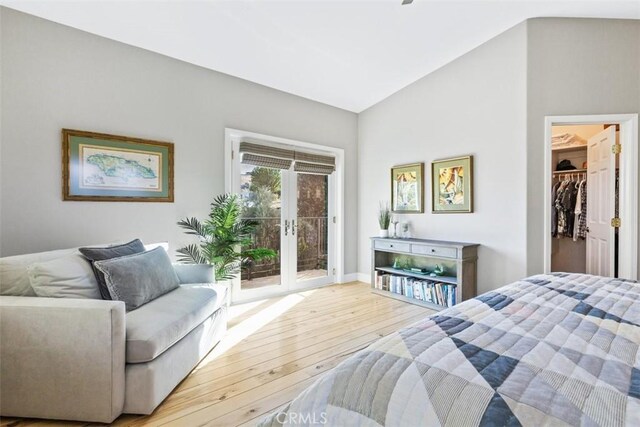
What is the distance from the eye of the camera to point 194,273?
8.95ft

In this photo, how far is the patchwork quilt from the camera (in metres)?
0.68

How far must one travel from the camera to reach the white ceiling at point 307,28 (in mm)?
2529

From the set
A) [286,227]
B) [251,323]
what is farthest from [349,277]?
[251,323]

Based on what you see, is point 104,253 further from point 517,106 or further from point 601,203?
point 601,203

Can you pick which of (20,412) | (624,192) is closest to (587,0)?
(624,192)

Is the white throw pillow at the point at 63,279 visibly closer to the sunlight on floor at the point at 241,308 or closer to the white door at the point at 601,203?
the sunlight on floor at the point at 241,308

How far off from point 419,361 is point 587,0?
12.0 ft

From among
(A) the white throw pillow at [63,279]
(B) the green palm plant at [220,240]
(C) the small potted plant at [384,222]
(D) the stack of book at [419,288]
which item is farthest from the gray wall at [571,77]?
(A) the white throw pillow at [63,279]

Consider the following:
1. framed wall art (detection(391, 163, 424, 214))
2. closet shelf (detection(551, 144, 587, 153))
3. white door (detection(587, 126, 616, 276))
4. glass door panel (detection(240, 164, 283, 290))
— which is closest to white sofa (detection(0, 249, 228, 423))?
glass door panel (detection(240, 164, 283, 290))

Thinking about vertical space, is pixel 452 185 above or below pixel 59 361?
above

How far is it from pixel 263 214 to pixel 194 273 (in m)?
1.36

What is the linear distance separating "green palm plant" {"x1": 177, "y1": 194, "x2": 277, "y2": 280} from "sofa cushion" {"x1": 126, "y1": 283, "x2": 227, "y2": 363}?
528 mm

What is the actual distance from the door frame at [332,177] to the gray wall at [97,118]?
8 centimetres

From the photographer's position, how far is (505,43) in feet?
10.6
